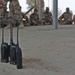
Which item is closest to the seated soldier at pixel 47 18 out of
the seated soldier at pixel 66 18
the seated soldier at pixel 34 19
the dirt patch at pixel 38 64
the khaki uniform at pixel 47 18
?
the khaki uniform at pixel 47 18

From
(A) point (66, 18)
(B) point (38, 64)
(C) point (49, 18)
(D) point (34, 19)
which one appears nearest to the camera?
(B) point (38, 64)

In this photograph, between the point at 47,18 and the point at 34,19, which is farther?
the point at 47,18

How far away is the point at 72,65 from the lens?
6.36 meters

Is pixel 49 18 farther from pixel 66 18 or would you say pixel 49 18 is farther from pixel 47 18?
pixel 66 18

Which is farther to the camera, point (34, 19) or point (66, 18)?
point (66, 18)

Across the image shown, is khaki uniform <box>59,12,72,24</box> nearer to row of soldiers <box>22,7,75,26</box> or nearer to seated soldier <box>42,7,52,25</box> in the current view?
row of soldiers <box>22,7,75,26</box>

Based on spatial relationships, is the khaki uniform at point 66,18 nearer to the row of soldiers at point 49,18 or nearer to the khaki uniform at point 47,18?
the row of soldiers at point 49,18

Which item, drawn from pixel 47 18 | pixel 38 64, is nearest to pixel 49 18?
pixel 47 18

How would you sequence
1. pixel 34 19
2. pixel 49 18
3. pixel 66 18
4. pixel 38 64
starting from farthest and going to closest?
pixel 49 18 → pixel 66 18 → pixel 34 19 → pixel 38 64

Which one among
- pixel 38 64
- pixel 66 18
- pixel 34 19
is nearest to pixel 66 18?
pixel 66 18

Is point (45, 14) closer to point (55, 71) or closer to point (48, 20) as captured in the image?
point (48, 20)

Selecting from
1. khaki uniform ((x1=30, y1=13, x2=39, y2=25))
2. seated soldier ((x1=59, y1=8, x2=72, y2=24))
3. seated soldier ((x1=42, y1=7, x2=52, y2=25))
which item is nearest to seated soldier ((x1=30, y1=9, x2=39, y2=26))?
khaki uniform ((x1=30, y1=13, x2=39, y2=25))

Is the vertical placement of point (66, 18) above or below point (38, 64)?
above

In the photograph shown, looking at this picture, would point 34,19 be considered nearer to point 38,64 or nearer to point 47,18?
point 47,18
